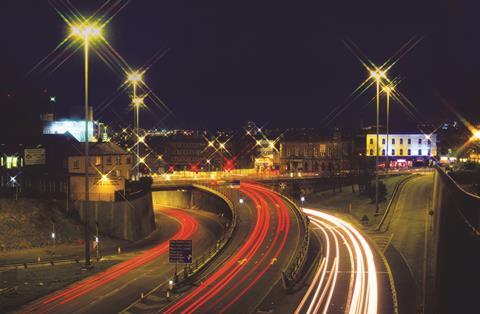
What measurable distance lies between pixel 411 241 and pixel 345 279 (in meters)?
13.7

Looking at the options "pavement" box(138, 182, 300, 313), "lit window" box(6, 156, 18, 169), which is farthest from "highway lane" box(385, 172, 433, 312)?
"lit window" box(6, 156, 18, 169)

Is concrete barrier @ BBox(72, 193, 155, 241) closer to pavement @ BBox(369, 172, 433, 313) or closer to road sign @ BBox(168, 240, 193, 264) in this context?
road sign @ BBox(168, 240, 193, 264)

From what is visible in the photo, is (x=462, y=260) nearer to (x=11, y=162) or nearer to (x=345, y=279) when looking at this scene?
(x=345, y=279)

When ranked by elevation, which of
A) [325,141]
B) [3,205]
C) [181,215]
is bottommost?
[181,215]

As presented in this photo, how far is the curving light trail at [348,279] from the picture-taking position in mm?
28575

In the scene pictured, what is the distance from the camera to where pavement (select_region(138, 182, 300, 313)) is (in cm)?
2975

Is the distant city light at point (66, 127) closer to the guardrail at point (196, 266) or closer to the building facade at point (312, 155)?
the guardrail at point (196, 266)

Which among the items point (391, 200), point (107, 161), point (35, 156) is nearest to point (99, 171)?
point (107, 161)

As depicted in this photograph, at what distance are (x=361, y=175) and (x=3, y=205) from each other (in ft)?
162

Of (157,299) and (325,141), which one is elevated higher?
(325,141)

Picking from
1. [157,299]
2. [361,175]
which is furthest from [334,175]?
[157,299]

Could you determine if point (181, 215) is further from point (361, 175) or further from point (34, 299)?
point (34, 299)

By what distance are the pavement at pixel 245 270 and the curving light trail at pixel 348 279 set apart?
2848 mm

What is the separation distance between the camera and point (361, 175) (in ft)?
253
